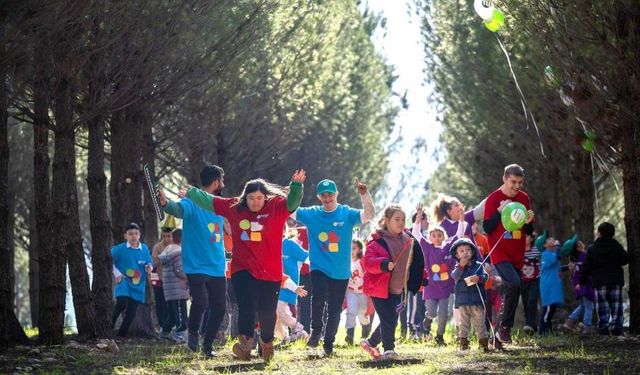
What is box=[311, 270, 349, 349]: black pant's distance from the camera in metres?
14.5

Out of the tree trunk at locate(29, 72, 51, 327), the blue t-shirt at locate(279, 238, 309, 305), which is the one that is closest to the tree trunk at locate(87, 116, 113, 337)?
the tree trunk at locate(29, 72, 51, 327)

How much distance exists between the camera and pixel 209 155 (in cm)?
2991

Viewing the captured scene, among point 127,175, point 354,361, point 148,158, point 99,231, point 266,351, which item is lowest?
point 354,361

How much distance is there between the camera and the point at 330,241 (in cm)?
1476

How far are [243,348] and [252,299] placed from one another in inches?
23.5

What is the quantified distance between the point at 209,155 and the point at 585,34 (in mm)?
14789

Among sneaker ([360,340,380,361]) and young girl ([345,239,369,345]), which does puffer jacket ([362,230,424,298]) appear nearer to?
sneaker ([360,340,380,361])

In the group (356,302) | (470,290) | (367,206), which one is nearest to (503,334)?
(470,290)

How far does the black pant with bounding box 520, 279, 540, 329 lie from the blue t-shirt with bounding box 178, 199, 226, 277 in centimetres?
731

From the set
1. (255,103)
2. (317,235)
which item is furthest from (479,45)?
(317,235)

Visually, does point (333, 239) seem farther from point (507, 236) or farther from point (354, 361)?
point (507, 236)

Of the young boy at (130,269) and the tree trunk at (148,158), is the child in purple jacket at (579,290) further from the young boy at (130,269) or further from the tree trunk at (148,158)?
the tree trunk at (148,158)

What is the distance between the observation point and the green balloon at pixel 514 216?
1464cm

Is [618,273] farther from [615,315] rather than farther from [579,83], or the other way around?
[579,83]
